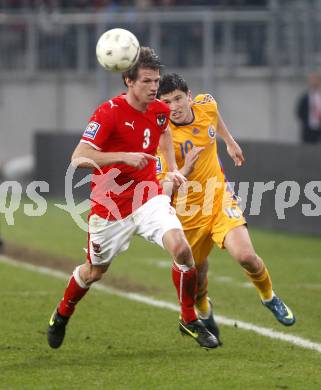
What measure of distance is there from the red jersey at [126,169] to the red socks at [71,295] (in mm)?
563

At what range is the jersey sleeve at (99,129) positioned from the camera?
8430 mm

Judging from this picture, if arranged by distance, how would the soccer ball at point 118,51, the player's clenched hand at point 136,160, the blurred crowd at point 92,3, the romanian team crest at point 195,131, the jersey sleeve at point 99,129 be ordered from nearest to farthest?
the player's clenched hand at point 136,160, the jersey sleeve at point 99,129, the soccer ball at point 118,51, the romanian team crest at point 195,131, the blurred crowd at point 92,3

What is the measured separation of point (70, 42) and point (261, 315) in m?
16.2

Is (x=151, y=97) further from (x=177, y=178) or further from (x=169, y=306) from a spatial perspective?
(x=169, y=306)

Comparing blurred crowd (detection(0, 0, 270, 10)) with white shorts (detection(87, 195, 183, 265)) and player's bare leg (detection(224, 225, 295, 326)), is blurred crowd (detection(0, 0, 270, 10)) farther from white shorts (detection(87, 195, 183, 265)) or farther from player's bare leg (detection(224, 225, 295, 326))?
white shorts (detection(87, 195, 183, 265))

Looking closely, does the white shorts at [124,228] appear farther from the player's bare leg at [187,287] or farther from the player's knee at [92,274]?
the player's bare leg at [187,287]

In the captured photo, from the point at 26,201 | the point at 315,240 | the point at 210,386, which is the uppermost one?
the point at 210,386

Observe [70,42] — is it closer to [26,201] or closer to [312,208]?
[26,201]

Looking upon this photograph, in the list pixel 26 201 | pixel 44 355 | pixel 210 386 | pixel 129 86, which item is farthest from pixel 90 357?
pixel 26 201

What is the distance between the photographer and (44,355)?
8703mm

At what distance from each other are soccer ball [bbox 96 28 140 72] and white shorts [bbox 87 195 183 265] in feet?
3.28

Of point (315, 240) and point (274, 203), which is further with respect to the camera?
point (274, 203)

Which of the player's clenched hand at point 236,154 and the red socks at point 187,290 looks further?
the player's clenched hand at point 236,154

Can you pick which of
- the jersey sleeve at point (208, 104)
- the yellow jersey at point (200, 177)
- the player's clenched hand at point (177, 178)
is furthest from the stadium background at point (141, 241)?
the jersey sleeve at point (208, 104)
